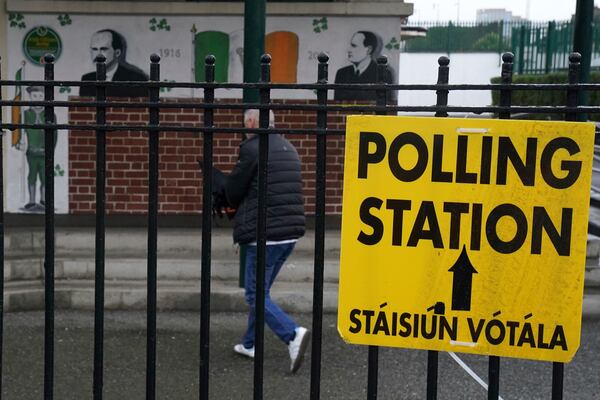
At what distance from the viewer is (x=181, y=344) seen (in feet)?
20.1

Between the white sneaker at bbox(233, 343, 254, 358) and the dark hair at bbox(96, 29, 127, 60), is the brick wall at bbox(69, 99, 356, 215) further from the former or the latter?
the white sneaker at bbox(233, 343, 254, 358)

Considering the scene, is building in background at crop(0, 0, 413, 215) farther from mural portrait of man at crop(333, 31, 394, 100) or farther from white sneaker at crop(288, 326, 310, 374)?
white sneaker at crop(288, 326, 310, 374)

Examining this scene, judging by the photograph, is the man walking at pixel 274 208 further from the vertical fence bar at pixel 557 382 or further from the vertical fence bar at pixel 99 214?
the vertical fence bar at pixel 557 382

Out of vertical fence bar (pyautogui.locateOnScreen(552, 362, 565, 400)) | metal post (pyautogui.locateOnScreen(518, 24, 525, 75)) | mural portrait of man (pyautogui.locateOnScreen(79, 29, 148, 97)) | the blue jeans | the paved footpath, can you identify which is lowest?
the paved footpath

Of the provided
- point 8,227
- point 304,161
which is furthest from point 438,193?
point 8,227

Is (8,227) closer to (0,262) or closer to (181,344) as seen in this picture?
(181,344)

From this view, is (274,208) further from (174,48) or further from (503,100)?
(174,48)

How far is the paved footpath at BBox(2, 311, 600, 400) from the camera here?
5.19 m

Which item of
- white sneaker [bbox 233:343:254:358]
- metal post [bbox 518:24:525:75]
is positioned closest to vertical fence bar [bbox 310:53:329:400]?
white sneaker [bbox 233:343:254:358]

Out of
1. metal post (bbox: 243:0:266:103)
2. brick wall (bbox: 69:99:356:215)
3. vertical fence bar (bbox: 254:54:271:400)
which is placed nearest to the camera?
vertical fence bar (bbox: 254:54:271:400)

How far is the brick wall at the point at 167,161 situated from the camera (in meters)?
8.11

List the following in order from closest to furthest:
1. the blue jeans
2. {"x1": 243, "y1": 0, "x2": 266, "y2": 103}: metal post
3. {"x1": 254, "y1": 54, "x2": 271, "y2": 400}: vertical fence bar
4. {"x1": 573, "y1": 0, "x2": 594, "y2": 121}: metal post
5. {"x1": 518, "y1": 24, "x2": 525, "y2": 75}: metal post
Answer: {"x1": 254, "y1": 54, "x2": 271, "y2": 400}: vertical fence bar → the blue jeans → {"x1": 243, "y1": 0, "x2": 266, "y2": 103}: metal post → {"x1": 573, "y1": 0, "x2": 594, "y2": 121}: metal post → {"x1": 518, "y1": 24, "x2": 525, "y2": 75}: metal post

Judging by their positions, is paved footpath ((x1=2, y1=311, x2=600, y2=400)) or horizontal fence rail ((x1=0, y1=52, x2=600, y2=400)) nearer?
horizontal fence rail ((x1=0, y1=52, x2=600, y2=400))

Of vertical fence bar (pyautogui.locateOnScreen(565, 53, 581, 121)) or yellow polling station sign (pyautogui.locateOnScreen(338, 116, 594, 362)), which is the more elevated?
vertical fence bar (pyautogui.locateOnScreen(565, 53, 581, 121))
